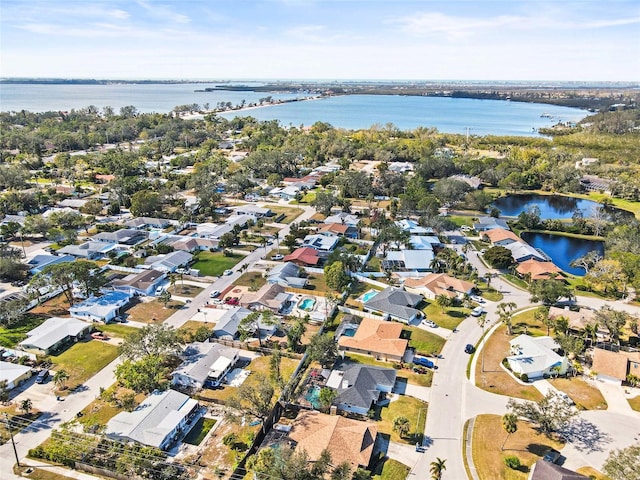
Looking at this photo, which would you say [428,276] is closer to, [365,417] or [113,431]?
[365,417]

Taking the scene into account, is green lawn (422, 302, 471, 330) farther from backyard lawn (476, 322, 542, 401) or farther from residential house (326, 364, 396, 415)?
residential house (326, 364, 396, 415)

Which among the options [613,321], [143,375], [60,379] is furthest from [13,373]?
[613,321]

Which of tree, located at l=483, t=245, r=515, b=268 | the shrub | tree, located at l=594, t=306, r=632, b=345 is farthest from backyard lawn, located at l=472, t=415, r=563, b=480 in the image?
tree, located at l=483, t=245, r=515, b=268

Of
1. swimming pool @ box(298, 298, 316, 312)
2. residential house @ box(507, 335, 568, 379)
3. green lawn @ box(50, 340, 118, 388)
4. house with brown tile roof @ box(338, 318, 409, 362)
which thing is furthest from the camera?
swimming pool @ box(298, 298, 316, 312)

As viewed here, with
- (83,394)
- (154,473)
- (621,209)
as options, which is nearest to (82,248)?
(83,394)

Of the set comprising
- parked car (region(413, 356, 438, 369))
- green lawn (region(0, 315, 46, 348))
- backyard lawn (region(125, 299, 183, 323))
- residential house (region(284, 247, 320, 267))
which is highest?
residential house (region(284, 247, 320, 267))

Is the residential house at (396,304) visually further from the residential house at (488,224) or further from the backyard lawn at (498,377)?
the residential house at (488,224)
